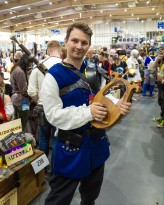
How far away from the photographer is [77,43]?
3.93 feet

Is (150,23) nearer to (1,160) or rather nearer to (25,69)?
(25,69)

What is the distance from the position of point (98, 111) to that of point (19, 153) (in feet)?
3.78

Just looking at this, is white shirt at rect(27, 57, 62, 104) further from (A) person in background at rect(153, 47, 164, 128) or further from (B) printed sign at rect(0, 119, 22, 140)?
(A) person in background at rect(153, 47, 164, 128)

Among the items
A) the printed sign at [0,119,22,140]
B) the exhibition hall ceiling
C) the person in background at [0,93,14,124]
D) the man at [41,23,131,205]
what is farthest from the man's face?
the exhibition hall ceiling

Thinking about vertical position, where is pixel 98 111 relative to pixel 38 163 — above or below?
above

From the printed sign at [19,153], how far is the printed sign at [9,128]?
143 mm

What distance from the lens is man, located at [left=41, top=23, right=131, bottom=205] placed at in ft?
3.71

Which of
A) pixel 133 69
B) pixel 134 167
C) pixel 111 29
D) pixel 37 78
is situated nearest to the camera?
pixel 37 78

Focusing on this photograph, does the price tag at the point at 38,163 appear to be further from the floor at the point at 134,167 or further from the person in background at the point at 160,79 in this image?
the person in background at the point at 160,79

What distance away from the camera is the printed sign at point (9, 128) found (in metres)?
1.89

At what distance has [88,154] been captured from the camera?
1256 millimetres

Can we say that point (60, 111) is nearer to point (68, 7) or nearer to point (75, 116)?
point (75, 116)

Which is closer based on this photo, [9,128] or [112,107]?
[112,107]

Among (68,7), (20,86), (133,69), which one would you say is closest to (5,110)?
(20,86)
